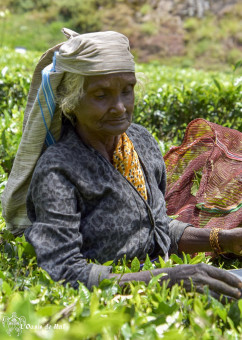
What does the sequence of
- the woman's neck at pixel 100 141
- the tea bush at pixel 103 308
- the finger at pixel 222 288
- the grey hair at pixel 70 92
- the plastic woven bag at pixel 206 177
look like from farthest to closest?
the plastic woven bag at pixel 206 177 → the woman's neck at pixel 100 141 → the grey hair at pixel 70 92 → the finger at pixel 222 288 → the tea bush at pixel 103 308

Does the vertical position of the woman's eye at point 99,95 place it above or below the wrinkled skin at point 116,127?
above

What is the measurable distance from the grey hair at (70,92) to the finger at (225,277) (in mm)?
892

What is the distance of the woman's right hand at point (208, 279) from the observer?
1937 millimetres

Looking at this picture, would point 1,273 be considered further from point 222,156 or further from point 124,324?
point 222,156

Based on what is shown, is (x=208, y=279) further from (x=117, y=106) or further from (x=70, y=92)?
(x=70, y=92)

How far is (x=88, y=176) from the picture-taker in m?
2.28

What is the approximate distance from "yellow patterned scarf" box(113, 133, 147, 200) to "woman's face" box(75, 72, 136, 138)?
0.61 ft

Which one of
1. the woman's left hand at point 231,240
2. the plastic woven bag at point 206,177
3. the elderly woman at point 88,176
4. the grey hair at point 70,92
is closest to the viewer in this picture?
the elderly woman at point 88,176

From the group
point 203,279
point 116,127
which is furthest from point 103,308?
point 116,127

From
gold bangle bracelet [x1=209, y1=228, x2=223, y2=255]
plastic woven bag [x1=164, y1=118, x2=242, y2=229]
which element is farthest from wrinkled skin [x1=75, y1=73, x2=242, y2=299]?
plastic woven bag [x1=164, y1=118, x2=242, y2=229]

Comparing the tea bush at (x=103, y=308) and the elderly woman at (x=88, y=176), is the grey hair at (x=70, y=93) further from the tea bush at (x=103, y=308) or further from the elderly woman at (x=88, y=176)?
the tea bush at (x=103, y=308)

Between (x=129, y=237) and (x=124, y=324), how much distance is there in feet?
2.67

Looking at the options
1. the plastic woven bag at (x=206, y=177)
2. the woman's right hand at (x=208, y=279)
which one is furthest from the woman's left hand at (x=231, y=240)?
the woman's right hand at (x=208, y=279)

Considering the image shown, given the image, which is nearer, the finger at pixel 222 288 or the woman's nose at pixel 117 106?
the finger at pixel 222 288
